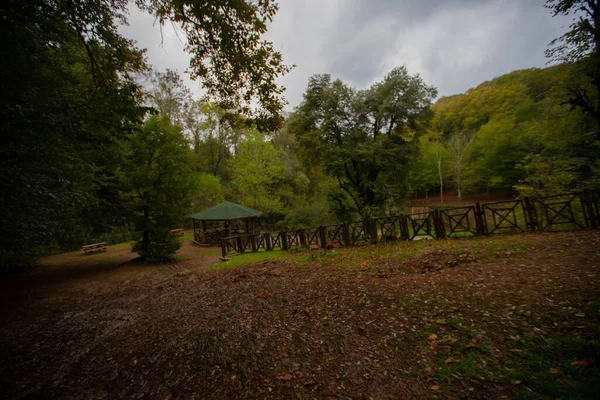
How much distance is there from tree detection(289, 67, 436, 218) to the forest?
0.09 m

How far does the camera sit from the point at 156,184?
11992 mm

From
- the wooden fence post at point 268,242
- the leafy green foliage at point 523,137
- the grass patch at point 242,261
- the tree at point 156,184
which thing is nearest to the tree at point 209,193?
the tree at point 156,184

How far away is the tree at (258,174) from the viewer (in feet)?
77.4

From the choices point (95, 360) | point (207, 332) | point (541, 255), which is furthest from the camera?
point (541, 255)

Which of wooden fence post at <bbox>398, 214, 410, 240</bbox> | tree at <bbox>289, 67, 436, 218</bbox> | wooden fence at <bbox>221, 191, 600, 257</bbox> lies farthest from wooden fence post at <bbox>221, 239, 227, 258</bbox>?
wooden fence post at <bbox>398, 214, 410, 240</bbox>

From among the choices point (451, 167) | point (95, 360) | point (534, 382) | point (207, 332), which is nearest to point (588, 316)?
point (534, 382)

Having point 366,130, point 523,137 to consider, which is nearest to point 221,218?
point 366,130

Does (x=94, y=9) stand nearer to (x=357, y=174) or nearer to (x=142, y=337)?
(x=142, y=337)

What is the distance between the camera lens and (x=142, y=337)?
4312 mm

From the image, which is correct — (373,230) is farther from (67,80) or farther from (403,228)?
(67,80)

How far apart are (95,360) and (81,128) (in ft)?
17.0

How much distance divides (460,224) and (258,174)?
18.3 metres

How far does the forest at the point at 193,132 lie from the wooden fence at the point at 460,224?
4.98ft

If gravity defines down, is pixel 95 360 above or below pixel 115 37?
below
